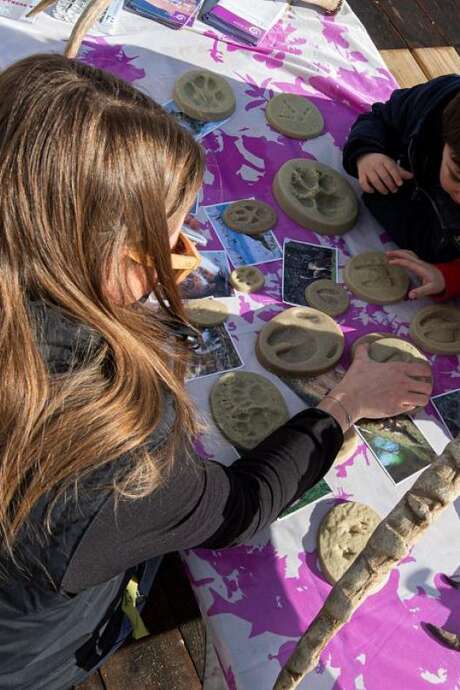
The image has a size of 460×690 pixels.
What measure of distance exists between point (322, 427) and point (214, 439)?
0.24m

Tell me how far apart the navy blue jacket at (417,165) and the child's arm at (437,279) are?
0.05 m

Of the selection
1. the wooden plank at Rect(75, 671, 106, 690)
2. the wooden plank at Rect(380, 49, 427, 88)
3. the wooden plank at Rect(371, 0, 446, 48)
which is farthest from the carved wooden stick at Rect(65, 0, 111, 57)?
the wooden plank at Rect(371, 0, 446, 48)

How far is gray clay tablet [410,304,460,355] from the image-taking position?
5.78 feet

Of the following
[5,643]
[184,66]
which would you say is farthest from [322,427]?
[184,66]

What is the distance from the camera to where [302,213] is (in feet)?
6.47

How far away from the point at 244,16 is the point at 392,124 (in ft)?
2.42

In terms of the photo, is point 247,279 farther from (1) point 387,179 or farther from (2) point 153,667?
(2) point 153,667

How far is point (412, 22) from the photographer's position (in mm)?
3529

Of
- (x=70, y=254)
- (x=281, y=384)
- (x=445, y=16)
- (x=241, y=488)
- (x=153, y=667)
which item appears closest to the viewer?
(x=70, y=254)

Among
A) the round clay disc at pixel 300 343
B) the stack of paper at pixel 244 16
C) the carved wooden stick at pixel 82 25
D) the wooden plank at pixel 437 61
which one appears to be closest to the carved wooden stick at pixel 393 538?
the round clay disc at pixel 300 343

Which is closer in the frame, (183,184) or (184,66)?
(183,184)

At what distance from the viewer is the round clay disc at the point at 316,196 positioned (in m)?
1.99

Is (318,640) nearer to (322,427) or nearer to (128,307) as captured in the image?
(322,427)

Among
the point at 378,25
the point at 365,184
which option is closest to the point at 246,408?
the point at 365,184
